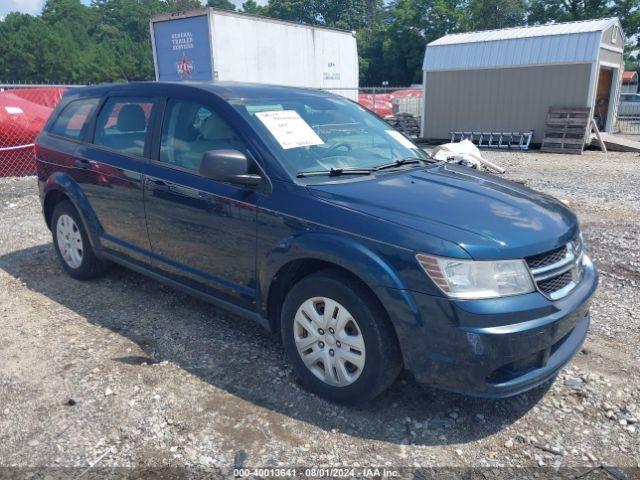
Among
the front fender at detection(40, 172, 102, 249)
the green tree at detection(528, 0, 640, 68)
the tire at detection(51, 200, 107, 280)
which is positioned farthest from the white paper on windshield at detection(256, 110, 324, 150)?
the green tree at detection(528, 0, 640, 68)

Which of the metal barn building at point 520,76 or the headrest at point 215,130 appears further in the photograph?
the metal barn building at point 520,76

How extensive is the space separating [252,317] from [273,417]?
0.71 metres

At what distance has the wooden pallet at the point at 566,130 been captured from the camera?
15477 mm

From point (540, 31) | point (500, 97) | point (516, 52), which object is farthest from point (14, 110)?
point (540, 31)

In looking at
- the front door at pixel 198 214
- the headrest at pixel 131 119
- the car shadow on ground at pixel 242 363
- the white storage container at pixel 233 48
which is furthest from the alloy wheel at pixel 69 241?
the white storage container at pixel 233 48

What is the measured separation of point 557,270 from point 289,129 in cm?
187

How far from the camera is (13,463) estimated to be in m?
2.81

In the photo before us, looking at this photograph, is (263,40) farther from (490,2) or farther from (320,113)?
(490,2)

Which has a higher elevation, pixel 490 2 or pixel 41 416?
pixel 490 2

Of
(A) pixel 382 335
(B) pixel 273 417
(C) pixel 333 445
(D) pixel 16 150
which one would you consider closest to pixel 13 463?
(B) pixel 273 417

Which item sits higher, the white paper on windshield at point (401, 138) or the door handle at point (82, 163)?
the white paper on windshield at point (401, 138)

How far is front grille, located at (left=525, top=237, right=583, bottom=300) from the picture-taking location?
9.44 feet

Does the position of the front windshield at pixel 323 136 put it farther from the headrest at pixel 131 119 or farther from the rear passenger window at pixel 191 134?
the headrest at pixel 131 119

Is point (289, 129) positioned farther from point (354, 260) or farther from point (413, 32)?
point (413, 32)
